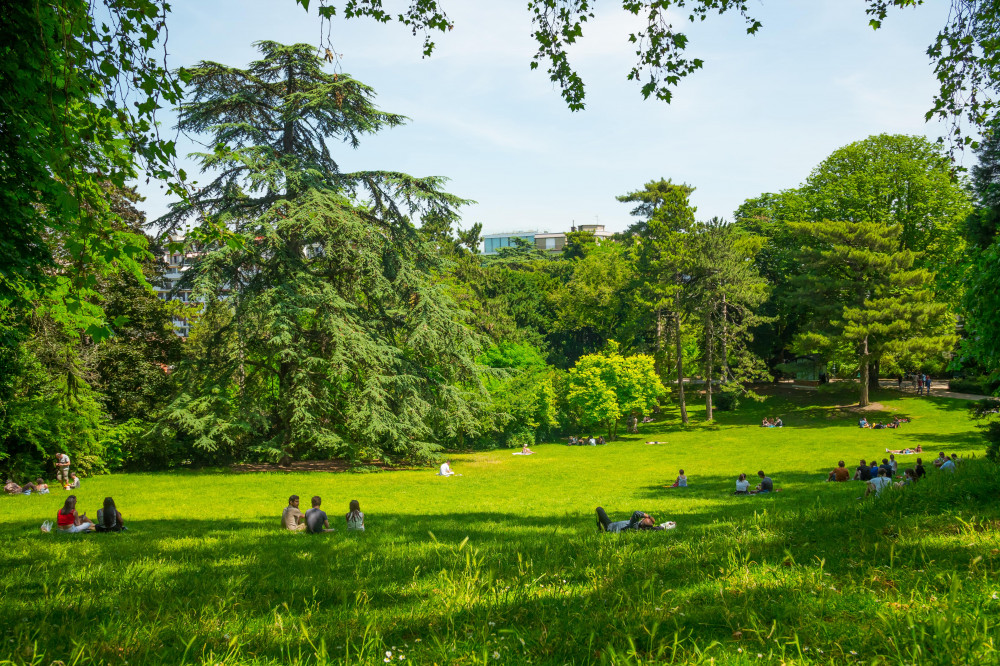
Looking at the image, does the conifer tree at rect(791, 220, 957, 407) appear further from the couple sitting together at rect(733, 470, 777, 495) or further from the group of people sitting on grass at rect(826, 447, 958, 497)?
the couple sitting together at rect(733, 470, 777, 495)

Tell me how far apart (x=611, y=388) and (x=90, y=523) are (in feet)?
114

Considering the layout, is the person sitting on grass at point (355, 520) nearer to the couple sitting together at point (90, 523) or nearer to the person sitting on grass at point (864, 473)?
the couple sitting together at point (90, 523)

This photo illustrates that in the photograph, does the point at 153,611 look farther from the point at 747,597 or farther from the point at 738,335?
the point at 738,335

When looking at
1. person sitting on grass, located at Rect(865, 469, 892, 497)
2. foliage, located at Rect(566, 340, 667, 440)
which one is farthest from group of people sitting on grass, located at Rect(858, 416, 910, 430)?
person sitting on grass, located at Rect(865, 469, 892, 497)

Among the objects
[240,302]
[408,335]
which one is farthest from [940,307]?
[240,302]

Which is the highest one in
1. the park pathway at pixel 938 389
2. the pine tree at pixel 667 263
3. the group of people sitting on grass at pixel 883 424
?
the pine tree at pixel 667 263

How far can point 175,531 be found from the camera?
1123 centimetres

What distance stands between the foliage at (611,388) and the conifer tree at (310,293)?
47.8 feet

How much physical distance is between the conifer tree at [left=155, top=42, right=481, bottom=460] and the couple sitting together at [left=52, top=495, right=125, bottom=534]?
13366 mm

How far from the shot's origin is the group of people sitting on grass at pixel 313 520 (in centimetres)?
1179

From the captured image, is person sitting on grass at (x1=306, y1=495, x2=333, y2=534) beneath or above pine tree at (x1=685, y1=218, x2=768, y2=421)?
beneath

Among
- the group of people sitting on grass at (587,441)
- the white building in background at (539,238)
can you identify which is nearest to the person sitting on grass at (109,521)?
the group of people sitting on grass at (587,441)

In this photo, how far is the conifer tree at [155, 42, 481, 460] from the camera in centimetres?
2639

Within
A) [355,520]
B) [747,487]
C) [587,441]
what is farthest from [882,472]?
[587,441]
